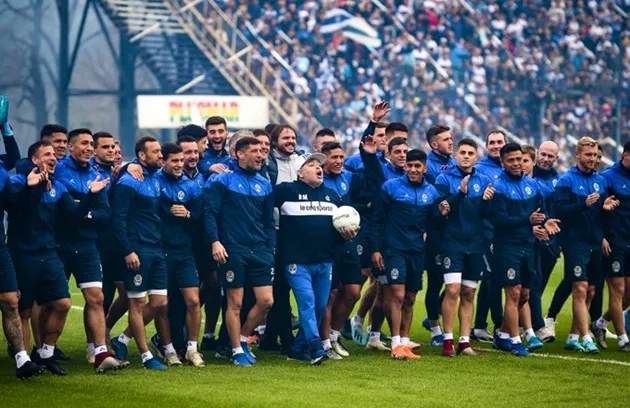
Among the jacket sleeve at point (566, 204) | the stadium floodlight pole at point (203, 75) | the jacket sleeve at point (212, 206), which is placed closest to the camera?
the jacket sleeve at point (212, 206)

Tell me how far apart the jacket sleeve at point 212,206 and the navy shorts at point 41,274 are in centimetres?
145

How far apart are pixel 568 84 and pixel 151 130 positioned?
36.7 feet

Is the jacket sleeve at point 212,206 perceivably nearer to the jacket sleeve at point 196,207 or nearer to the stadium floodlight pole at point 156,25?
the jacket sleeve at point 196,207

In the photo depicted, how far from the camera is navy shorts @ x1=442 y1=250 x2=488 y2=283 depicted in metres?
13.7

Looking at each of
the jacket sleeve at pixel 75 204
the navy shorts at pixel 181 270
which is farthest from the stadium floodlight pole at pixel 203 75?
the jacket sleeve at pixel 75 204

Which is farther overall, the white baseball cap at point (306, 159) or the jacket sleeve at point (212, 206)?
the white baseball cap at point (306, 159)

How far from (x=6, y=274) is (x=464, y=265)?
15.1 ft

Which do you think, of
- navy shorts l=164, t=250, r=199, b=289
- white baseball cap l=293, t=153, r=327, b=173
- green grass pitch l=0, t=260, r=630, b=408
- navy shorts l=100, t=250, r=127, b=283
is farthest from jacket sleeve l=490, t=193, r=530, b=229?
navy shorts l=100, t=250, r=127, b=283

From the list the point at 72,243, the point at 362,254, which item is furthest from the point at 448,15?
the point at 72,243

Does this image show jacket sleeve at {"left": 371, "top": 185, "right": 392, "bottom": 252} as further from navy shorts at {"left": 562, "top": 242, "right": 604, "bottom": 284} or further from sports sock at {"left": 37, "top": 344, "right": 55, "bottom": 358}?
sports sock at {"left": 37, "top": 344, "right": 55, "bottom": 358}

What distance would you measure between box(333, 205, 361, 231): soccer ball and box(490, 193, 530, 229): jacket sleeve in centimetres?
141

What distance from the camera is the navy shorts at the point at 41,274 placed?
474 inches

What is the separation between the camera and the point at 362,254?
14641 mm

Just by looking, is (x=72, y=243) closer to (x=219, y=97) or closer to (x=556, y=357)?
(x=556, y=357)
